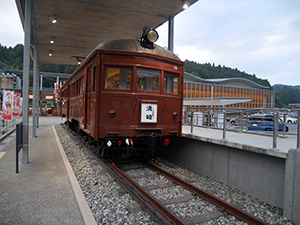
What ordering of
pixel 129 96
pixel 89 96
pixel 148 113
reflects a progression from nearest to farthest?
pixel 129 96, pixel 148 113, pixel 89 96

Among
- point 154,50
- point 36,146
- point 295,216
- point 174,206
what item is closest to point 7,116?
point 36,146

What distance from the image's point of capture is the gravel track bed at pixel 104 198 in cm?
382

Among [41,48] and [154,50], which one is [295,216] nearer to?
[154,50]

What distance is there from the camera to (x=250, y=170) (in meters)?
5.29

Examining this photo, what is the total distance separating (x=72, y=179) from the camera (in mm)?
5492

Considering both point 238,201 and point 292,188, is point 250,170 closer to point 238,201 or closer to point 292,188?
point 238,201

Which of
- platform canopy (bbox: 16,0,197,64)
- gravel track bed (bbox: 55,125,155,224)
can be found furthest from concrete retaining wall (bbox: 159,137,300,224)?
platform canopy (bbox: 16,0,197,64)

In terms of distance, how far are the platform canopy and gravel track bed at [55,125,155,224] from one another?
Result: 20.8 feet

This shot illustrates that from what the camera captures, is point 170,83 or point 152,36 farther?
point 170,83

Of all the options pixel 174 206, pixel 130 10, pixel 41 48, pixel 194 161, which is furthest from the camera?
pixel 41 48

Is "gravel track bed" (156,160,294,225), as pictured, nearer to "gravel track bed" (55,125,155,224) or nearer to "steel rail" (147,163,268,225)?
"steel rail" (147,163,268,225)

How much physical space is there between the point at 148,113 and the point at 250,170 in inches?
115

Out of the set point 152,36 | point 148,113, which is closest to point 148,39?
point 152,36

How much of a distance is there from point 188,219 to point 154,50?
4.55 meters
